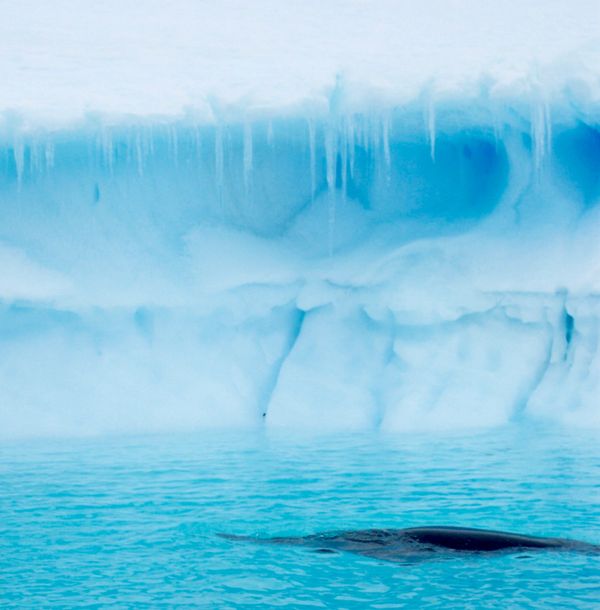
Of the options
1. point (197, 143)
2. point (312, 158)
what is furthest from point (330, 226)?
point (197, 143)

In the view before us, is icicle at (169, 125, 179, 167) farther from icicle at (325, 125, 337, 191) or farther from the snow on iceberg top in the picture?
icicle at (325, 125, 337, 191)

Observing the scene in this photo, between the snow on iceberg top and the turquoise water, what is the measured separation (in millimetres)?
3547

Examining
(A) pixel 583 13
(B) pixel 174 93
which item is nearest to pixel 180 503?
(B) pixel 174 93

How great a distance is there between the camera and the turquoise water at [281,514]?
4.52 metres

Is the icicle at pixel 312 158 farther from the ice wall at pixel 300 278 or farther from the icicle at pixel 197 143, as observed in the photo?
the icicle at pixel 197 143

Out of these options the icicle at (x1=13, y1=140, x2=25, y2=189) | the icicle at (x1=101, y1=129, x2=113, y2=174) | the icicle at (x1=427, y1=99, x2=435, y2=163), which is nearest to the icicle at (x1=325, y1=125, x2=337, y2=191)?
the icicle at (x1=427, y1=99, x2=435, y2=163)

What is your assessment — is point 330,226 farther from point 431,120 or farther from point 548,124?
point 548,124

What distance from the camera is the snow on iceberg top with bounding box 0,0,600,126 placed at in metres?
10.7

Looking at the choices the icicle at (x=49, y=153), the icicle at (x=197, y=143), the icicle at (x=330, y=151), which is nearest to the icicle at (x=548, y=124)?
the icicle at (x=330, y=151)

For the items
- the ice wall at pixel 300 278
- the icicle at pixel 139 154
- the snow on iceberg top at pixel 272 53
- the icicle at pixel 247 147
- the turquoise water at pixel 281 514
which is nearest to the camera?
the turquoise water at pixel 281 514

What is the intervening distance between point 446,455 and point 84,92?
536 centimetres

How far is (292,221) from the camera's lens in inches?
490

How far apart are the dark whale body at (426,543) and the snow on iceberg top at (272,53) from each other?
6.25 meters

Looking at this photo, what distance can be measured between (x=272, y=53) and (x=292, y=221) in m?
2.07
